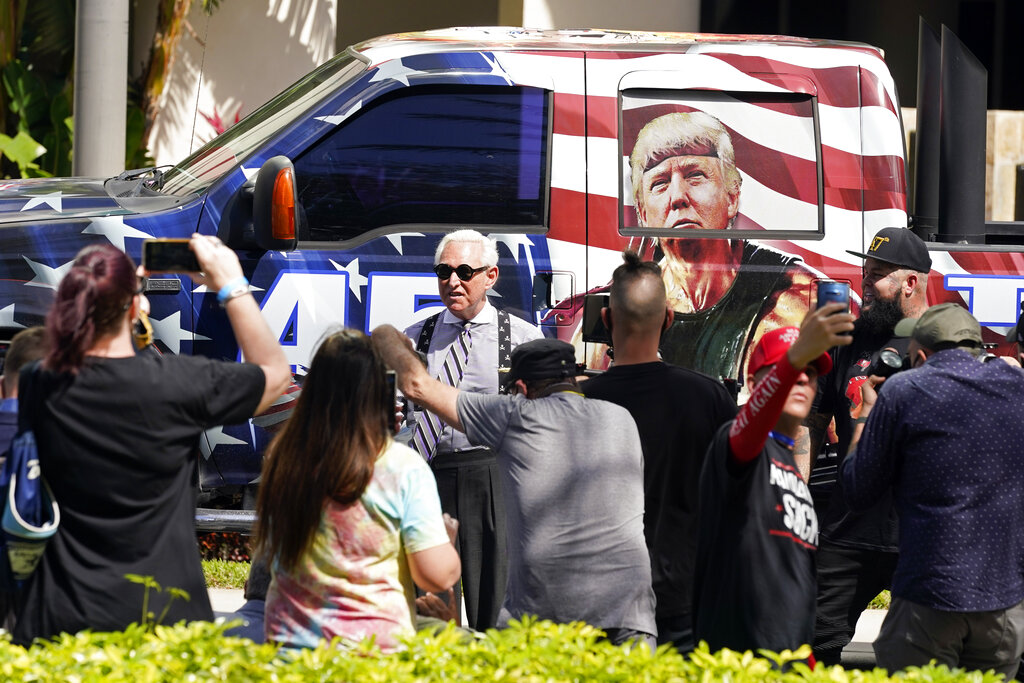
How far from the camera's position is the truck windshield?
5887mm

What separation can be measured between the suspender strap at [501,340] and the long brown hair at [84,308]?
2.18m

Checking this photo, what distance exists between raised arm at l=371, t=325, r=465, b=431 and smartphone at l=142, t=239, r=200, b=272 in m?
0.67

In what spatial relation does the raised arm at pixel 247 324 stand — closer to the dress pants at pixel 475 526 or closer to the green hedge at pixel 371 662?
the green hedge at pixel 371 662

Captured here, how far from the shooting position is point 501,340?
5500 mm

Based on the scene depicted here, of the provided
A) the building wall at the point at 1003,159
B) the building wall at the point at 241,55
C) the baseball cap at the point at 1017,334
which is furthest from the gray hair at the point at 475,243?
the building wall at the point at 241,55

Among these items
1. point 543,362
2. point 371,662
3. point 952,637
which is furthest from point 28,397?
point 952,637

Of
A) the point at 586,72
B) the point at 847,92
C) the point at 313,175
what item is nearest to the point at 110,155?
the point at 313,175

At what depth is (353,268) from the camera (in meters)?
5.72

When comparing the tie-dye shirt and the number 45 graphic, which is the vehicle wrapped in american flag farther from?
the tie-dye shirt

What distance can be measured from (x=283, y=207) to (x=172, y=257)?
169cm

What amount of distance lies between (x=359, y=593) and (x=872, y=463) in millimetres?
1632

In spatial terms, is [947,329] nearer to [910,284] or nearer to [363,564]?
[910,284]

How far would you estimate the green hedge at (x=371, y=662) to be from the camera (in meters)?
3.04

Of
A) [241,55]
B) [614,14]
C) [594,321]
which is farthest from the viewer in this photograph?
[241,55]
